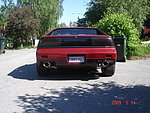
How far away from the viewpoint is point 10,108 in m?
3.15

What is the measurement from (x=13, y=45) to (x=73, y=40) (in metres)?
28.1

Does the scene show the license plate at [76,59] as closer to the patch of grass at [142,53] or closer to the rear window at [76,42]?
the rear window at [76,42]

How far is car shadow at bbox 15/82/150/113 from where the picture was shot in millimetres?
3109

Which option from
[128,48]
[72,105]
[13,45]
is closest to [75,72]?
[72,105]

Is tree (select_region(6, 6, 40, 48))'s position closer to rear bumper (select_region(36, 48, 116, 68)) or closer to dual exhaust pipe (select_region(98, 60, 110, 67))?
rear bumper (select_region(36, 48, 116, 68))

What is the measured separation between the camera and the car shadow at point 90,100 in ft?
10.2

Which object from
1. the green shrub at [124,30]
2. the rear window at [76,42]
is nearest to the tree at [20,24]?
the green shrub at [124,30]

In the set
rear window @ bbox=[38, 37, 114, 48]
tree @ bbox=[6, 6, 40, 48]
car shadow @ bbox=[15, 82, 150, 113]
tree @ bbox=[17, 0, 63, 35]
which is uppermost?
tree @ bbox=[17, 0, 63, 35]

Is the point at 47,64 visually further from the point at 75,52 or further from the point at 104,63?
the point at 104,63

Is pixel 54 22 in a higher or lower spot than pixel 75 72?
higher

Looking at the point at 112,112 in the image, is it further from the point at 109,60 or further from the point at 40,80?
the point at 40,80

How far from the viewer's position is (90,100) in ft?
11.6

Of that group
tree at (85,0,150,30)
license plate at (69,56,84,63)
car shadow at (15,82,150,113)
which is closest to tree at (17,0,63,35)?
tree at (85,0,150,30)

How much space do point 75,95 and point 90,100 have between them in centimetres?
43
